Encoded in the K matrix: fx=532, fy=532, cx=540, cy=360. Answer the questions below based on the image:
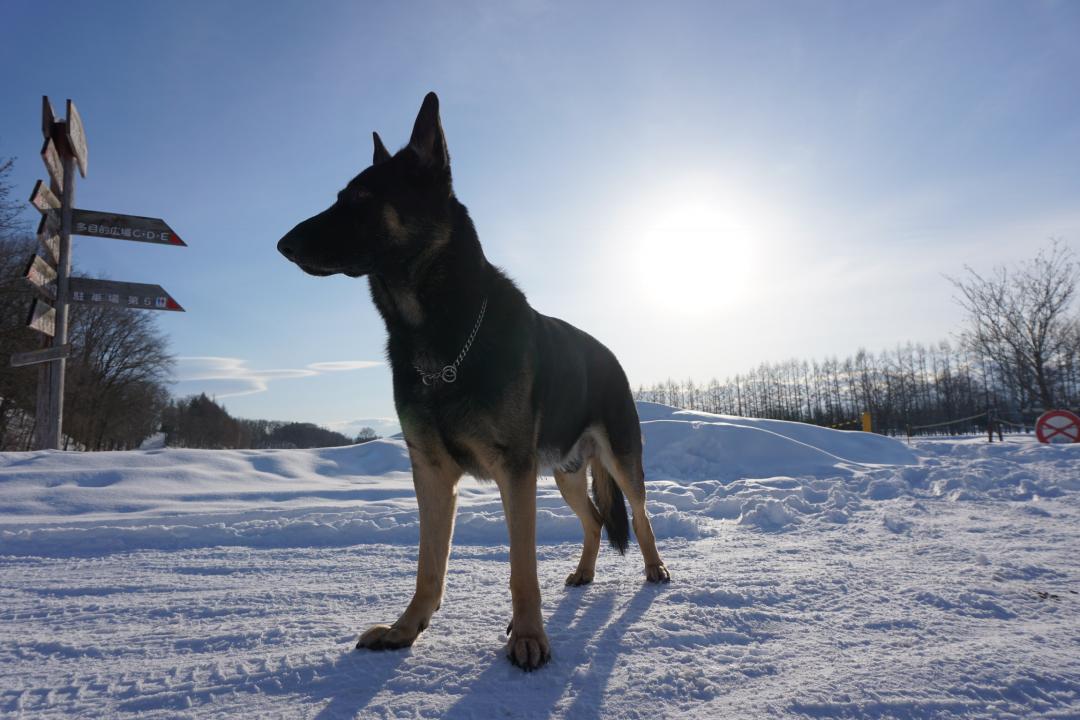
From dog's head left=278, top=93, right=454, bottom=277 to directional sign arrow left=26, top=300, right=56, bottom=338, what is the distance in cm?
1099

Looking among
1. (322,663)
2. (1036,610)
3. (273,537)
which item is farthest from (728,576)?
(273,537)

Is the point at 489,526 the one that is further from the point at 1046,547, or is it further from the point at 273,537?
the point at 1046,547

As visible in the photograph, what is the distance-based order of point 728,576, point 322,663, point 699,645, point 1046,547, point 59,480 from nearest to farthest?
point 322,663 < point 699,645 < point 728,576 < point 1046,547 < point 59,480

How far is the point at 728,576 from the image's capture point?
10.2 feet

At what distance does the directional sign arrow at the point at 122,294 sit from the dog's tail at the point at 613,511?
37.9ft

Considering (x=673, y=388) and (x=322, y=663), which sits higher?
(x=673, y=388)

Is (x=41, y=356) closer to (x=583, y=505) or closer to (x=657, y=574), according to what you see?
(x=583, y=505)

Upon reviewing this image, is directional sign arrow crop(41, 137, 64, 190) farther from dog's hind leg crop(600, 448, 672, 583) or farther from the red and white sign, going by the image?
the red and white sign

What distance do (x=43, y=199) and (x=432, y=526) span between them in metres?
12.5

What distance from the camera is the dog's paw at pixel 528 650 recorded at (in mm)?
1956

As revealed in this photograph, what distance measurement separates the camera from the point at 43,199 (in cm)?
1026

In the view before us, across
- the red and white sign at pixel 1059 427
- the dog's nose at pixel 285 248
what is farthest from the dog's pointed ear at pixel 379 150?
the red and white sign at pixel 1059 427

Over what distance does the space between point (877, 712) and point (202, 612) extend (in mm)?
2864

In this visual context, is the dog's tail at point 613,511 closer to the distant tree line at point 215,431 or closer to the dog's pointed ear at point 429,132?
the dog's pointed ear at point 429,132
